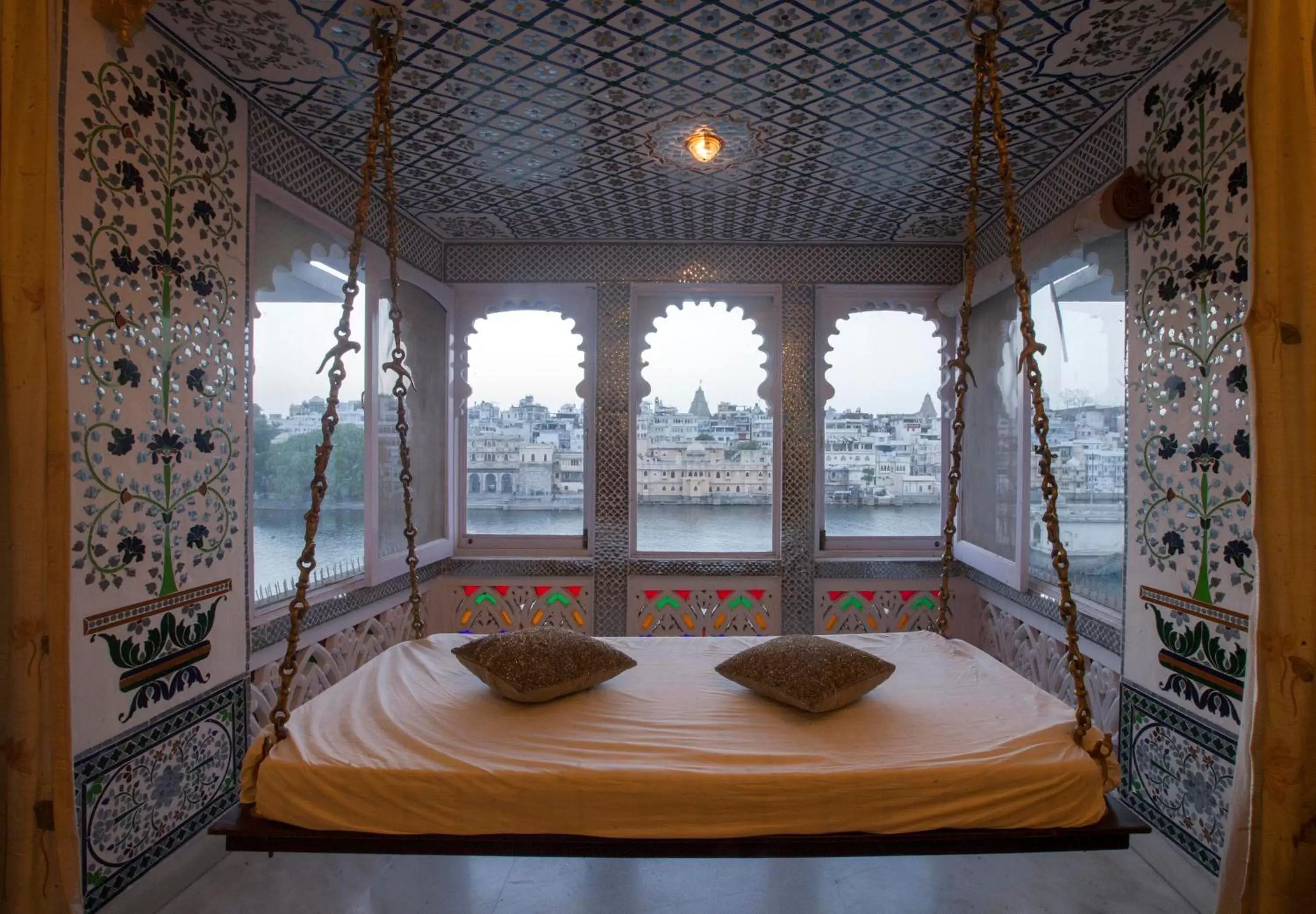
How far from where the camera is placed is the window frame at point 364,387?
→ 2529mm

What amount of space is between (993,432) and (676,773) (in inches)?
116

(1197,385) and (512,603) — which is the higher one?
(1197,385)

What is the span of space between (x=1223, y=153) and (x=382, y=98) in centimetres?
257

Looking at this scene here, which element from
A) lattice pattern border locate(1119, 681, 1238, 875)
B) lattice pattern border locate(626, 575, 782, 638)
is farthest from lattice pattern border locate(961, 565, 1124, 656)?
lattice pattern border locate(626, 575, 782, 638)

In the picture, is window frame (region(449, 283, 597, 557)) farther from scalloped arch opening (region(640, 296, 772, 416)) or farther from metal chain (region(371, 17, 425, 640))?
metal chain (region(371, 17, 425, 640))

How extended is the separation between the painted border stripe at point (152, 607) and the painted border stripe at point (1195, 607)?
3.33 metres

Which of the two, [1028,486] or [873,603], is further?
[873,603]

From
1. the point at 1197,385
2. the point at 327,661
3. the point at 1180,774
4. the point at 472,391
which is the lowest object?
the point at 1180,774

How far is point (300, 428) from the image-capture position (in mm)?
2840

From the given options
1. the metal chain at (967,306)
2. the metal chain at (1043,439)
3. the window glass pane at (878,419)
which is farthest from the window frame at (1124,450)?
the window glass pane at (878,419)

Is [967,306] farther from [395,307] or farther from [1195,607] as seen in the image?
[395,307]

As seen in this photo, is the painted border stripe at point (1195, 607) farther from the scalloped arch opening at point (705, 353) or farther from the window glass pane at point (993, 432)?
the scalloped arch opening at point (705, 353)

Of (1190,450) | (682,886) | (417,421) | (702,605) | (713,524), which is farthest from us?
(713,524)

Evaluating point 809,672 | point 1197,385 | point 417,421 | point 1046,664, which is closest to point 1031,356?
point 1197,385
